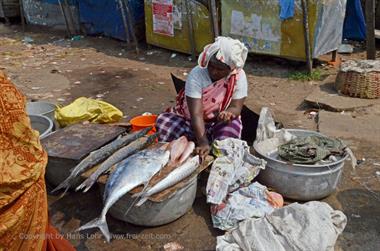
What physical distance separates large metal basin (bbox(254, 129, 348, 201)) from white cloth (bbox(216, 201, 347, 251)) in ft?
1.51

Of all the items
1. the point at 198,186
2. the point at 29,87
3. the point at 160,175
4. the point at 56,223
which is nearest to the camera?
the point at 160,175

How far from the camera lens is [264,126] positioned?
4246 mm

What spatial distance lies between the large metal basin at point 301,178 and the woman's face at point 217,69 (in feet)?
2.70

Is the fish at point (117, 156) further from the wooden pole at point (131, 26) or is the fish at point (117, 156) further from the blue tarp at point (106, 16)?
the blue tarp at point (106, 16)

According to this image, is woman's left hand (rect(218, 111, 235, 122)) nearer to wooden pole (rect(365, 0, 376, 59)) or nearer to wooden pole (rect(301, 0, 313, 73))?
wooden pole (rect(301, 0, 313, 73))

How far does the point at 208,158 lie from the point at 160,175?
549 mm

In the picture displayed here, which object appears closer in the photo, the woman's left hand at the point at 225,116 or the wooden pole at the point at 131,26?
the woman's left hand at the point at 225,116

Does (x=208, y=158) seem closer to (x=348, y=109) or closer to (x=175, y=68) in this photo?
(x=348, y=109)

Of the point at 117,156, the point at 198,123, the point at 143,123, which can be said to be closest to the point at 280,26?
the point at 143,123

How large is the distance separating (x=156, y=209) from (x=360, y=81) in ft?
14.6

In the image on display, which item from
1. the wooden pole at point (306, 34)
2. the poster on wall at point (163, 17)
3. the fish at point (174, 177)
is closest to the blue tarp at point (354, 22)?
the wooden pole at point (306, 34)

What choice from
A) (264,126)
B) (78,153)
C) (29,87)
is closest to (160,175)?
(78,153)

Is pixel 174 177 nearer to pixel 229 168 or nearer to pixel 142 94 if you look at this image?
pixel 229 168

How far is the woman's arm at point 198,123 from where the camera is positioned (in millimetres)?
4009
